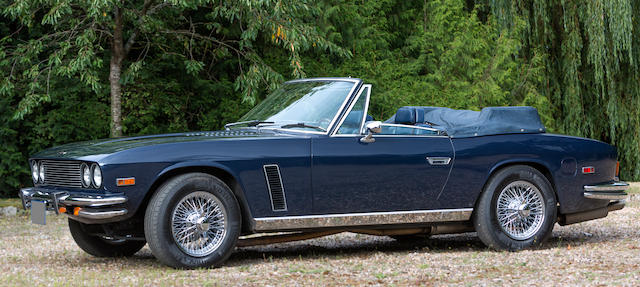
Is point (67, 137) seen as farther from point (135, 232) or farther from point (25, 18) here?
A: point (135, 232)

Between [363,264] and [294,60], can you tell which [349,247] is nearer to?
[363,264]

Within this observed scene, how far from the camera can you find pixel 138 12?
1425 centimetres

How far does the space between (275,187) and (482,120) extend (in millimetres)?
2407

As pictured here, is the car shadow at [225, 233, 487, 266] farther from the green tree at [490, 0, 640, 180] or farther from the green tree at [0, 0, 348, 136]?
the green tree at [490, 0, 640, 180]

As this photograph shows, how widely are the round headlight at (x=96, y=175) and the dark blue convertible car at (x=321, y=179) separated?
2 cm

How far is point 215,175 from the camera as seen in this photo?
6812mm

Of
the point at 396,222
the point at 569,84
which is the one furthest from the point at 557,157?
the point at 569,84

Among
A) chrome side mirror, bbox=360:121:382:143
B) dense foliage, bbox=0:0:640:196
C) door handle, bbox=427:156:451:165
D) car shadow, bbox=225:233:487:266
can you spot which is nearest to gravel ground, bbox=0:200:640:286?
car shadow, bbox=225:233:487:266

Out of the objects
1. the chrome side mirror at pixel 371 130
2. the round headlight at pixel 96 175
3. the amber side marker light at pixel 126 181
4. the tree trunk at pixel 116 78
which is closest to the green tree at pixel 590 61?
the tree trunk at pixel 116 78

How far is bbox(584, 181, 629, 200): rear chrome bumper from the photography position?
27.0 ft

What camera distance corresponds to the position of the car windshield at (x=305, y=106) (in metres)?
7.31

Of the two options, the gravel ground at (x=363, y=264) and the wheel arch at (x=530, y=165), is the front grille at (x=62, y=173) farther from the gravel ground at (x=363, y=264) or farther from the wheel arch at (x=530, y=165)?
the wheel arch at (x=530, y=165)

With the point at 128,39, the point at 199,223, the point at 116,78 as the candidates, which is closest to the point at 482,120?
the point at 199,223

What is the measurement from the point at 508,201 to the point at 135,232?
3542mm
